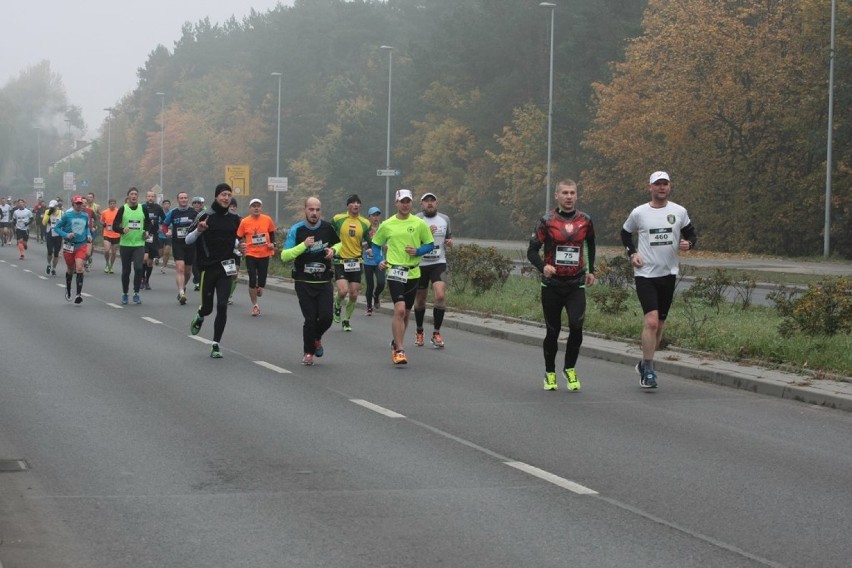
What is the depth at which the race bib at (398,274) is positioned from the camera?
1583cm

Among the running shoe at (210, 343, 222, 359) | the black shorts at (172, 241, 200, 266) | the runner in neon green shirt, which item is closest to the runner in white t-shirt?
the runner in neon green shirt

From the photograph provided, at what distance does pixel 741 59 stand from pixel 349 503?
44261mm

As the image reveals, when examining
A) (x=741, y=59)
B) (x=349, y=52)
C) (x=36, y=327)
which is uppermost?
(x=349, y=52)

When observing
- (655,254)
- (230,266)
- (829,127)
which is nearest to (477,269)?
(230,266)

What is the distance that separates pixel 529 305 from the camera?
22141 millimetres

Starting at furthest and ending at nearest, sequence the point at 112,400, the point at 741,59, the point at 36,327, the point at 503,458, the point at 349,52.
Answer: the point at 349,52 → the point at 741,59 → the point at 36,327 → the point at 112,400 → the point at 503,458

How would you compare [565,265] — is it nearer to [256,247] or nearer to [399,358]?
[399,358]

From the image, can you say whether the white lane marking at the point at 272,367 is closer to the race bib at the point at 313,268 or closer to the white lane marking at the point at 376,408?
the race bib at the point at 313,268

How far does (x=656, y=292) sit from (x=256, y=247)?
36.8 ft

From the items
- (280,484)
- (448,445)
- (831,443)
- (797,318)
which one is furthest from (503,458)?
(797,318)

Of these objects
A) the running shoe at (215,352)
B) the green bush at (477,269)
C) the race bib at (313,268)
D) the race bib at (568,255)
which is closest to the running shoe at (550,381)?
the race bib at (568,255)

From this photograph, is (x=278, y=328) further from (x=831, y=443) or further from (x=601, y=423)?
(x=831, y=443)

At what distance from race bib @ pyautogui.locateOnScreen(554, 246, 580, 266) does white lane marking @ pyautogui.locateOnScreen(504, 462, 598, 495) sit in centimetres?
418

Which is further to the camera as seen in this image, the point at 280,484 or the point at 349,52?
the point at 349,52
